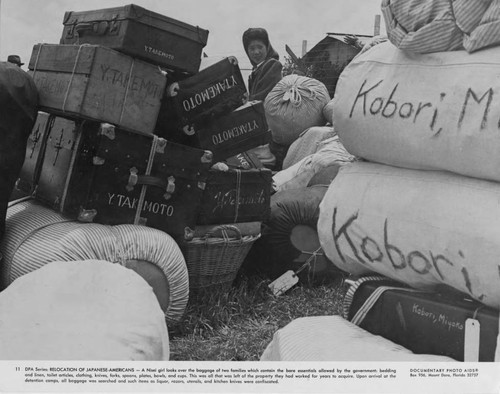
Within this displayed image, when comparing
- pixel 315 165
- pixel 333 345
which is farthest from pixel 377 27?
pixel 333 345

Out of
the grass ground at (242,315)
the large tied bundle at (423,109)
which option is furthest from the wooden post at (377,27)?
the grass ground at (242,315)

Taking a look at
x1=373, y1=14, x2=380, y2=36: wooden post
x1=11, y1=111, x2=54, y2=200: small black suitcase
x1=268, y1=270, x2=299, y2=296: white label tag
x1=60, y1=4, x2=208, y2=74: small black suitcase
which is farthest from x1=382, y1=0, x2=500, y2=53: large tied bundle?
x1=11, y1=111, x2=54, y2=200: small black suitcase

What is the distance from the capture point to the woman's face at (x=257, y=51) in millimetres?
2338

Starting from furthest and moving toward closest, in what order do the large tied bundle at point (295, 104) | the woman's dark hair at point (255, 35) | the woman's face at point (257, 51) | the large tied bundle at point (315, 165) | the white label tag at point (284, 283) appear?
the large tied bundle at point (295, 104) < the large tied bundle at point (315, 165) < the white label tag at point (284, 283) < the woman's face at point (257, 51) < the woman's dark hair at point (255, 35)

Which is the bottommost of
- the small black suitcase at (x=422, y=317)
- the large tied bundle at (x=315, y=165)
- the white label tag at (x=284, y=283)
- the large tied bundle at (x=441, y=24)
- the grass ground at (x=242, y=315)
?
the grass ground at (x=242, y=315)

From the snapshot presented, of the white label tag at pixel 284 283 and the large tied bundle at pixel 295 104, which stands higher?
the large tied bundle at pixel 295 104

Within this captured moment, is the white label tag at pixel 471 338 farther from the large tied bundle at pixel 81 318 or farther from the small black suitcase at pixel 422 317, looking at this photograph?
the large tied bundle at pixel 81 318

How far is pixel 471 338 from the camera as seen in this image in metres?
1.57

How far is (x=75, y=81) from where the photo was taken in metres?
2.18

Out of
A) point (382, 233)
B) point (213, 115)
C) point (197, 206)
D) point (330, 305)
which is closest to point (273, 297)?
point (330, 305)

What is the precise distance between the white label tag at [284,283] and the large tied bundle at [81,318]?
0.90m

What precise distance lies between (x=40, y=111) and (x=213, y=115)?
0.62m
